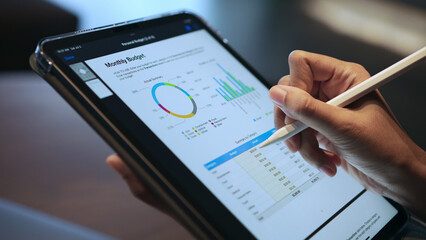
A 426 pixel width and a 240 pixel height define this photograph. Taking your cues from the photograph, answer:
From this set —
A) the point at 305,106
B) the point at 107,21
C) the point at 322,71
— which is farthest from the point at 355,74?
the point at 107,21

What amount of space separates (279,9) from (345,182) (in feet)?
4.20

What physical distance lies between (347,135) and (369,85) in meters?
0.07

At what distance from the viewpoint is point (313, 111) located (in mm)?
470

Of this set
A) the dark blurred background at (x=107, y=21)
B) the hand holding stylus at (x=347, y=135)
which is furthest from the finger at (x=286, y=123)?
the dark blurred background at (x=107, y=21)

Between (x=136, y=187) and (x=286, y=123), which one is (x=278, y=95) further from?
(x=136, y=187)

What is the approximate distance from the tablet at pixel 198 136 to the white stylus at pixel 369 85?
48 mm

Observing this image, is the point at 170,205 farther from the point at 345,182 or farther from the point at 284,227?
the point at 345,182

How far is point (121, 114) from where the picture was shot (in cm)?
47

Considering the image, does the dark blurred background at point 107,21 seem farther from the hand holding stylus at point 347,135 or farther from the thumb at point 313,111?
the thumb at point 313,111

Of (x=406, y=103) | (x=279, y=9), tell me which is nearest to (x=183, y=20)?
(x=406, y=103)

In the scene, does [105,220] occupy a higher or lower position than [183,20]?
lower

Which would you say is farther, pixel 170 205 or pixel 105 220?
pixel 105 220

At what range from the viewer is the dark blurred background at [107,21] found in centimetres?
70

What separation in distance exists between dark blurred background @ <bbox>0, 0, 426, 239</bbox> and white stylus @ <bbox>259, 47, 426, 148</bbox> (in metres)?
0.28
